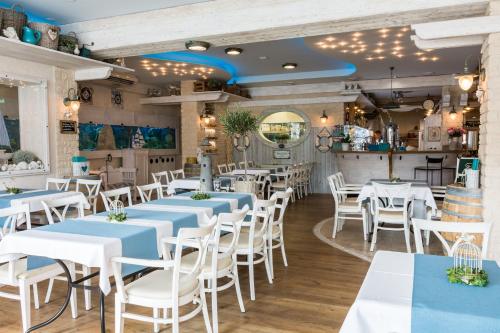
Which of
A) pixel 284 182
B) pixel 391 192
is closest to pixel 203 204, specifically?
pixel 391 192

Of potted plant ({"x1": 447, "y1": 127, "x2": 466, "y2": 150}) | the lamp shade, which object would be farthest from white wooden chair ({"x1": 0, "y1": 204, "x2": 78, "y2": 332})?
potted plant ({"x1": 447, "y1": 127, "x2": 466, "y2": 150})

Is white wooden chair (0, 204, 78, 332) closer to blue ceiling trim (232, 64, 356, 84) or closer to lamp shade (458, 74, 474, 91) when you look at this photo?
lamp shade (458, 74, 474, 91)

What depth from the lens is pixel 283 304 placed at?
3.69m

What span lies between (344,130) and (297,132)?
1.59 m

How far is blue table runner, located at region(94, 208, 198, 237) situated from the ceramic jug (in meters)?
3.28

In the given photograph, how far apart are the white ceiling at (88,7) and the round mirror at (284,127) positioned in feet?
23.9

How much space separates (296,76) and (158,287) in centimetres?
945

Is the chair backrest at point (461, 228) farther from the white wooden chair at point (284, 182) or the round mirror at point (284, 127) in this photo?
the round mirror at point (284, 127)

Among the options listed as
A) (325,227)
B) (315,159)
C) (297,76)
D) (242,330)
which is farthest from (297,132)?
(242,330)

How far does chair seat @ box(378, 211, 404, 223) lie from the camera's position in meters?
5.41

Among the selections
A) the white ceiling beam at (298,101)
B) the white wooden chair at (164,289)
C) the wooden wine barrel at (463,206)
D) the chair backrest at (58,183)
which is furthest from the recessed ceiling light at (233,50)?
the white wooden chair at (164,289)

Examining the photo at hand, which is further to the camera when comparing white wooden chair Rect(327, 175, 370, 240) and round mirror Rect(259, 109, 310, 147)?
round mirror Rect(259, 109, 310, 147)

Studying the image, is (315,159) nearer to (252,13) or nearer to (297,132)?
(297,132)

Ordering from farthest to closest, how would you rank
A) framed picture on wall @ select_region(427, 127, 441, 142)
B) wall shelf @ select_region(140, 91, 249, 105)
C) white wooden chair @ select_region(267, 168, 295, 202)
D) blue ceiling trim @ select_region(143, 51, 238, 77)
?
framed picture on wall @ select_region(427, 127, 441, 142)
wall shelf @ select_region(140, 91, 249, 105)
white wooden chair @ select_region(267, 168, 295, 202)
blue ceiling trim @ select_region(143, 51, 238, 77)
